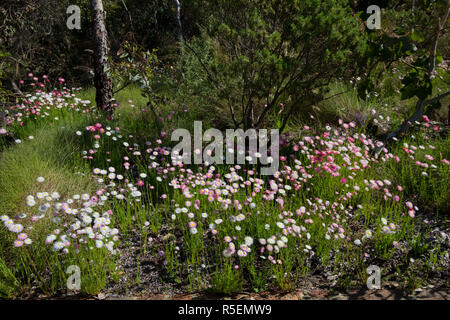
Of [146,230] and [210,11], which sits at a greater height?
[210,11]

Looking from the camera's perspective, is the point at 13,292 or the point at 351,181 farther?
the point at 351,181

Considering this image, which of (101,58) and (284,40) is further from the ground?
(101,58)

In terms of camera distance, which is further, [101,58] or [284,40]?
[101,58]

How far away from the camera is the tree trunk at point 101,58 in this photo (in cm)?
534

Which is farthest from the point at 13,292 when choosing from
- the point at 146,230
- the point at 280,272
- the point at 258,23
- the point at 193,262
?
the point at 258,23

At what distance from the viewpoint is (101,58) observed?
17.8 ft

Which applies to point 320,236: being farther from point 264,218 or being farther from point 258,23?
point 258,23

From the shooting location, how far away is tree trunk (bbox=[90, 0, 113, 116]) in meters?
5.34

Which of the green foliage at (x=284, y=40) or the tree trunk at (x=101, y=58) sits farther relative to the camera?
the tree trunk at (x=101, y=58)

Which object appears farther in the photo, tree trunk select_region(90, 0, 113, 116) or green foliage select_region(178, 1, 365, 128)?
tree trunk select_region(90, 0, 113, 116)

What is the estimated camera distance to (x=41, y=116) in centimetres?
507
